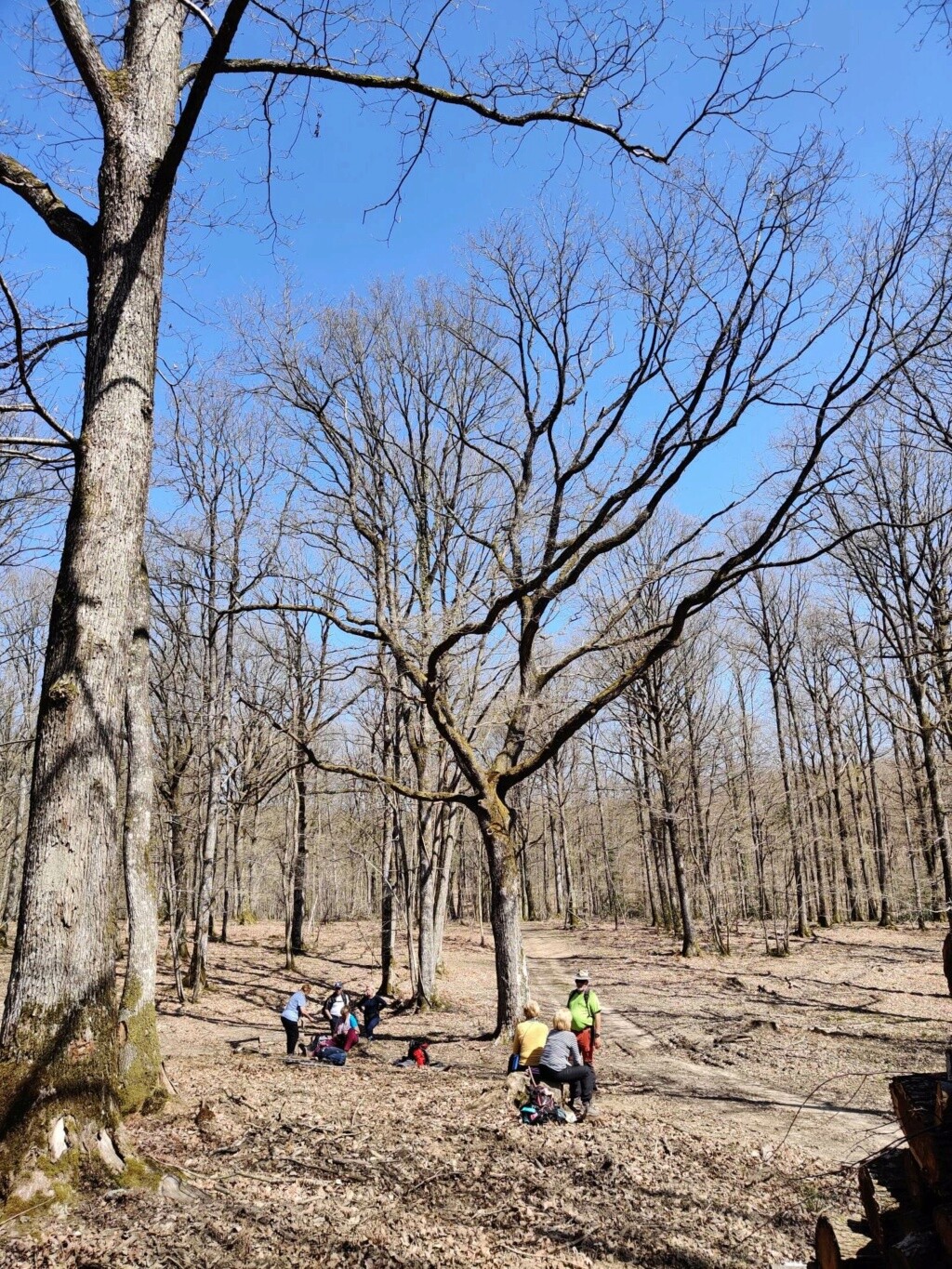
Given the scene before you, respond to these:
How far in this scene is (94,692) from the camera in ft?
12.7

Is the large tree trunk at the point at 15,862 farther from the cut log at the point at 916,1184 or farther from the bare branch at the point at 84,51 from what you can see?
the cut log at the point at 916,1184

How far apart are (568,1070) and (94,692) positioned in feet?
19.8

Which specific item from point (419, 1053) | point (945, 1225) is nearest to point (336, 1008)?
point (419, 1053)

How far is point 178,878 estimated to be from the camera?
17594mm

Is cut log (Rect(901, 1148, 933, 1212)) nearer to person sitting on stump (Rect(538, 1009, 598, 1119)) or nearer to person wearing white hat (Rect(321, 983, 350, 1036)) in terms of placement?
person sitting on stump (Rect(538, 1009, 598, 1119))

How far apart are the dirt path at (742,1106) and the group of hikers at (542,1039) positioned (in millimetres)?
894

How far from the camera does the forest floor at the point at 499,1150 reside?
3701mm

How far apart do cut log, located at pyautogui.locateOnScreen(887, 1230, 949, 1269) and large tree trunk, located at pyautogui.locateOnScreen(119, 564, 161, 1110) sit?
5.90 meters

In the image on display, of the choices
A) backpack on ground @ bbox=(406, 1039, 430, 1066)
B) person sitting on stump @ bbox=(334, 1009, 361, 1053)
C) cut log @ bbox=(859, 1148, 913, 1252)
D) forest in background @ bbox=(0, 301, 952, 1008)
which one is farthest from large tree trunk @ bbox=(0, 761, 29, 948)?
cut log @ bbox=(859, 1148, 913, 1252)

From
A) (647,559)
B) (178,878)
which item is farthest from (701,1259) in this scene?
(647,559)

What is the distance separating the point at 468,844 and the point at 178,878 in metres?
23.8

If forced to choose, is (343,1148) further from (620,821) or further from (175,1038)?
(620,821)

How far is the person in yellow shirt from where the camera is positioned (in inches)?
308

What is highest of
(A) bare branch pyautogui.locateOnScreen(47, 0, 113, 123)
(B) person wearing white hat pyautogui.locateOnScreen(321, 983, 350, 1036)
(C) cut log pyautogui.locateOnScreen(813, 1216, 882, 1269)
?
(A) bare branch pyautogui.locateOnScreen(47, 0, 113, 123)
